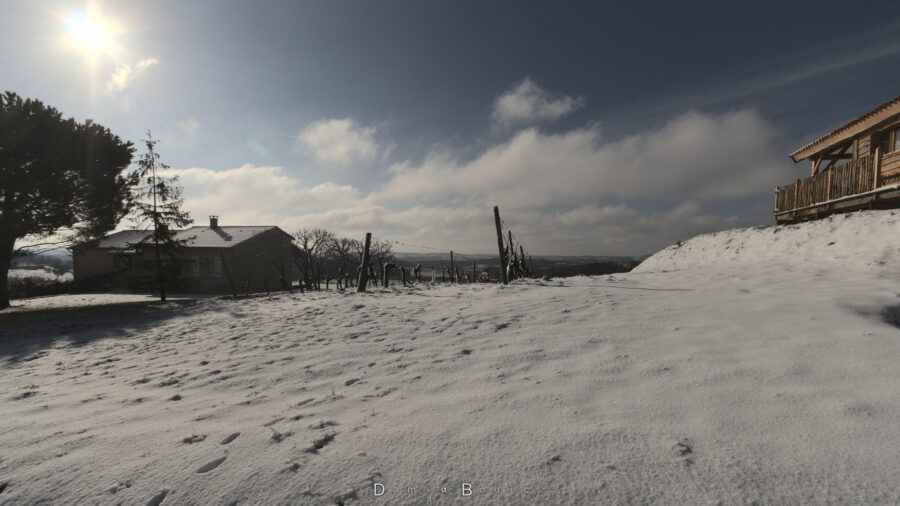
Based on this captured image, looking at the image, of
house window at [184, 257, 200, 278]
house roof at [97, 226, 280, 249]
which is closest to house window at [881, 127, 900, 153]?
house roof at [97, 226, 280, 249]

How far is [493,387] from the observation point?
297 centimetres

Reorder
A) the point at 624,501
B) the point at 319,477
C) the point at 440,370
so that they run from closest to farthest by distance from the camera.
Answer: the point at 624,501, the point at 319,477, the point at 440,370

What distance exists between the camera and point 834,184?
9586mm

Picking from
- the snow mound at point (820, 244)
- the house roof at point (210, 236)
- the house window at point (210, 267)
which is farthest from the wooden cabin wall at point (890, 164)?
the house window at point (210, 267)

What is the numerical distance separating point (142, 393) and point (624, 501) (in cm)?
476

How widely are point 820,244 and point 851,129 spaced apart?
7198 millimetres

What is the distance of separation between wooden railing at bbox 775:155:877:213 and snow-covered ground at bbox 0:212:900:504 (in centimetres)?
516

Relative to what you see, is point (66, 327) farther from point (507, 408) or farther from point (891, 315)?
point (891, 315)

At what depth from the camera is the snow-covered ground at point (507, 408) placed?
5.67 feet

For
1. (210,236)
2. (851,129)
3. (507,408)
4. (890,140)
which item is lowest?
(507,408)

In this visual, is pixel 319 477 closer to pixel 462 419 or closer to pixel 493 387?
pixel 462 419

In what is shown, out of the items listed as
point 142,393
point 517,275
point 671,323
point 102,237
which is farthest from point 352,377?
point 102,237

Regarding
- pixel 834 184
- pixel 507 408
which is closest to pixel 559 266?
pixel 834 184

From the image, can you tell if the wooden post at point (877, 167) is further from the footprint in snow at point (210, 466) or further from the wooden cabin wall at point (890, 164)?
the footprint in snow at point (210, 466)
